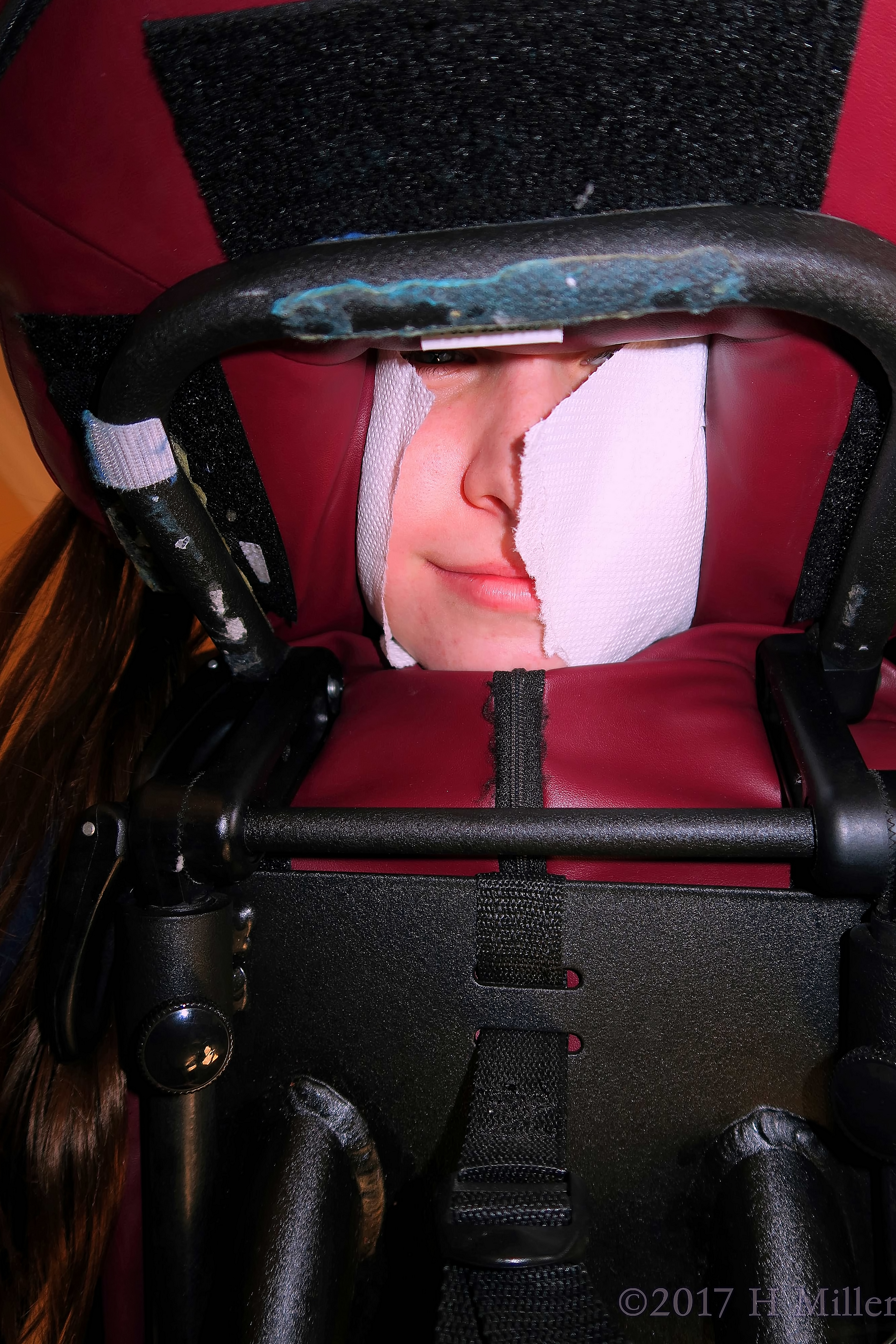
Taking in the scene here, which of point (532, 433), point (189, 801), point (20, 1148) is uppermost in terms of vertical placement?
point (532, 433)

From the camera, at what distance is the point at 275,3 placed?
1.11 feet

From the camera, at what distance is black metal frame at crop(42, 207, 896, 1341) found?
1.16 feet

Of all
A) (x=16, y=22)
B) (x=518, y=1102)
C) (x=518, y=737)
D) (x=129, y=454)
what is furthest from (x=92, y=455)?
(x=518, y=1102)

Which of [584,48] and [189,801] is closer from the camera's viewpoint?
[584,48]

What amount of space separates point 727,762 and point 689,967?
13 cm

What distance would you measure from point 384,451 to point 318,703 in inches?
7.0

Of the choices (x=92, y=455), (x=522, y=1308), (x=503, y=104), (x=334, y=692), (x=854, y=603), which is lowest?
(x=522, y=1308)

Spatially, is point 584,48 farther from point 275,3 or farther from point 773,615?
point 773,615

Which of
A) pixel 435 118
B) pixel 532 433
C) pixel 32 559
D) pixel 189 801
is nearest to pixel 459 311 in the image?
pixel 435 118

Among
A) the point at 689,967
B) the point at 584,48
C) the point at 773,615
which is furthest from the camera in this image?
the point at 773,615

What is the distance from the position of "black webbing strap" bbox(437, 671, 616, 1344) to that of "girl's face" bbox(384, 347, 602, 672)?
2.5 inches

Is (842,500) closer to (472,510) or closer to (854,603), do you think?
(854,603)

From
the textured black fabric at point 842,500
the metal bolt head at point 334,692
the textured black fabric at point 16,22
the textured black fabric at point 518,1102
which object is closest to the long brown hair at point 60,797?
the metal bolt head at point 334,692

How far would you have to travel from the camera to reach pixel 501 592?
1.97 feet
